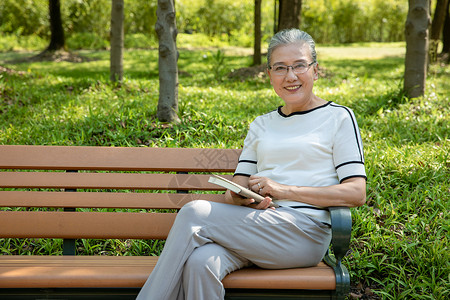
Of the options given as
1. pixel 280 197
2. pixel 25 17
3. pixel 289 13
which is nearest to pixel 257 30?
pixel 289 13

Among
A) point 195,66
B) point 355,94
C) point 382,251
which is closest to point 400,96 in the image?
point 355,94

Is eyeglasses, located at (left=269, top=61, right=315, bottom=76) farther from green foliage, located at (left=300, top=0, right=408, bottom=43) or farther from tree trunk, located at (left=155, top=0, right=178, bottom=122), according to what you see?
green foliage, located at (left=300, top=0, right=408, bottom=43)

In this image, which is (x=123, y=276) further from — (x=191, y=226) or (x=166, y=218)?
(x=166, y=218)

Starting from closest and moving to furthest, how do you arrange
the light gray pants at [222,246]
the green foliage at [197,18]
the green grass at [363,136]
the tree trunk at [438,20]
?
the light gray pants at [222,246], the green grass at [363,136], the tree trunk at [438,20], the green foliage at [197,18]

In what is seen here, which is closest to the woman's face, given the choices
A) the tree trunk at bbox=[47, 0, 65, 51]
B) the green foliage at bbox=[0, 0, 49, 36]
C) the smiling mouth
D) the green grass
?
the smiling mouth

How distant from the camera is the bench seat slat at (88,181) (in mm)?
2971

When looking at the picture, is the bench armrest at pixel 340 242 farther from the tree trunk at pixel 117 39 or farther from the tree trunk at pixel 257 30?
the tree trunk at pixel 257 30

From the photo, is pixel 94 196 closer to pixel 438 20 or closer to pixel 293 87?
pixel 293 87

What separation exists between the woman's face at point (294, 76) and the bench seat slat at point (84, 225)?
104 centimetres

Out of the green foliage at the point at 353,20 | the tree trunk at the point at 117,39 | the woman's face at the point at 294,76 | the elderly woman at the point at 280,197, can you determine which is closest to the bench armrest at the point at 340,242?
the elderly woman at the point at 280,197

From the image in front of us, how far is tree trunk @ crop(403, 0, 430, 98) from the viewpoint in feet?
20.4

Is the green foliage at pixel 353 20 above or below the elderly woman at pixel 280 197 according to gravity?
above

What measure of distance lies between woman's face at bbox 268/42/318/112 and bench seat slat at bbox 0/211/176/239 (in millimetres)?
1038

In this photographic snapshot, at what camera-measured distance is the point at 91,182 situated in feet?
9.86
